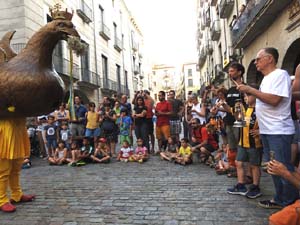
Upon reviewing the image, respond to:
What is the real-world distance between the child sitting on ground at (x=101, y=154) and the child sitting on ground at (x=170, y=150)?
1.36 m

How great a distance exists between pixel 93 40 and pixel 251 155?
52.2ft

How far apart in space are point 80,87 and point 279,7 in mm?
10412

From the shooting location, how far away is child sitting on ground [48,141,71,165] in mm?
7695

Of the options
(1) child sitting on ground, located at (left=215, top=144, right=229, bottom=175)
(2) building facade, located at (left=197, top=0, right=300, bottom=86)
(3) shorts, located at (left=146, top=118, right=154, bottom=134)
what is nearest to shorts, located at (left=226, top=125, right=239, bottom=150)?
(1) child sitting on ground, located at (left=215, top=144, right=229, bottom=175)

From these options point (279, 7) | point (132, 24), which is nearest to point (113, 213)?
point (279, 7)

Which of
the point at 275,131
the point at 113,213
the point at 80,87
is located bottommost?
the point at 113,213

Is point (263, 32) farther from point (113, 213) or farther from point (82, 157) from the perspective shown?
point (113, 213)

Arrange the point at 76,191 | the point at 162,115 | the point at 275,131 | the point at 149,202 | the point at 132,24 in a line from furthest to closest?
the point at 132,24
the point at 162,115
the point at 76,191
the point at 149,202
the point at 275,131

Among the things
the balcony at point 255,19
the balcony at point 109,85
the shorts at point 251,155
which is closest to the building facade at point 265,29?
the balcony at point 255,19

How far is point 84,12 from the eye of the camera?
16797 millimetres

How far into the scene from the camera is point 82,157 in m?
7.66

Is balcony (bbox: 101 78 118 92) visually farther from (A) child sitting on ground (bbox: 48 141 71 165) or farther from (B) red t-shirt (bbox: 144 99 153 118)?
(A) child sitting on ground (bbox: 48 141 71 165)

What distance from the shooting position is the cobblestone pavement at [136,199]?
3.68m

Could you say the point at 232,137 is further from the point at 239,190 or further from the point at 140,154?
the point at 140,154
